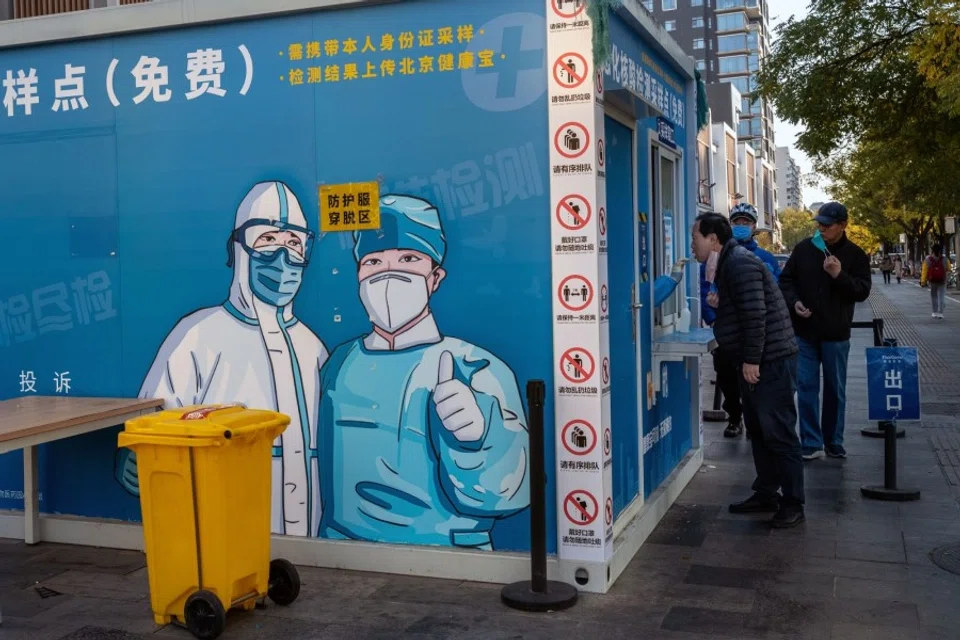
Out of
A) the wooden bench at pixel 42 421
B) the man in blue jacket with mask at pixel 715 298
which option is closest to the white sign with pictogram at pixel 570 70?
the man in blue jacket with mask at pixel 715 298

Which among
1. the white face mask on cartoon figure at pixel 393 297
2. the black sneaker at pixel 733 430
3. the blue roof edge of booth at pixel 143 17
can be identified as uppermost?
the blue roof edge of booth at pixel 143 17

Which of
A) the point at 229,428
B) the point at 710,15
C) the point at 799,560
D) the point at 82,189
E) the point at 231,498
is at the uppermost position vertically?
the point at 710,15

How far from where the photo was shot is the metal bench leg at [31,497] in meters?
6.36

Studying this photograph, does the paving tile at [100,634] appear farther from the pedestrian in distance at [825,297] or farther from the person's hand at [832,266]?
the person's hand at [832,266]

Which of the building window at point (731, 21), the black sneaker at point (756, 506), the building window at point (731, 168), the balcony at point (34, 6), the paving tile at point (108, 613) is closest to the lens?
the paving tile at point (108, 613)

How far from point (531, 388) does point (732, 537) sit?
219 cm

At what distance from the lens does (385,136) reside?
5.61 meters

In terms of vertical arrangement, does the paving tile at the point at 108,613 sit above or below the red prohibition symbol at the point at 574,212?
below

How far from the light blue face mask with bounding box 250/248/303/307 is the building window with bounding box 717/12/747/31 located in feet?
376

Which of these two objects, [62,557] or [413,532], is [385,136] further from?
[62,557]

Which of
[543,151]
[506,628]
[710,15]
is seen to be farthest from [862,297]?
[710,15]

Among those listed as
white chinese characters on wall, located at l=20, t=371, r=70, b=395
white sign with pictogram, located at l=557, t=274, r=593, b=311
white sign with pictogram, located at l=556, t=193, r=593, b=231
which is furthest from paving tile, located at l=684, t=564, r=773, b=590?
white chinese characters on wall, located at l=20, t=371, r=70, b=395

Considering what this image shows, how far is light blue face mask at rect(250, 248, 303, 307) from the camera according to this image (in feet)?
19.2

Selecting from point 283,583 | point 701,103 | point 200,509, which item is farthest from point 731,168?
point 200,509
